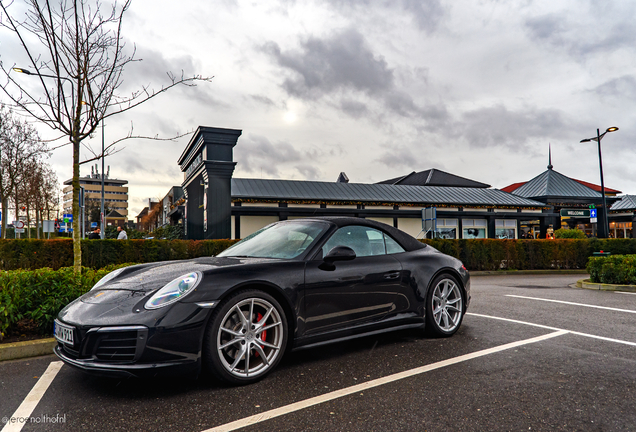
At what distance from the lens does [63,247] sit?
501 inches

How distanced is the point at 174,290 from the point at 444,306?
3.06 m

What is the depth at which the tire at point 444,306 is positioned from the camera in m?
4.68

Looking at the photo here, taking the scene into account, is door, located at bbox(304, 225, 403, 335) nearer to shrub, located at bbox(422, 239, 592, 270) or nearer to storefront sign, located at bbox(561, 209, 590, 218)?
shrub, located at bbox(422, 239, 592, 270)

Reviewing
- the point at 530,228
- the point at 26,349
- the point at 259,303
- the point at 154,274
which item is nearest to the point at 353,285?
the point at 259,303

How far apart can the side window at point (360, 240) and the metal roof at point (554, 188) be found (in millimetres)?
36432

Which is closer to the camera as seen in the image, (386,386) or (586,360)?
(386,386)

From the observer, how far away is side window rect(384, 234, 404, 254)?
4.64 m

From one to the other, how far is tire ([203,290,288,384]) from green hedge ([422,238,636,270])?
13.6m

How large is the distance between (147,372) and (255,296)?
943 mm

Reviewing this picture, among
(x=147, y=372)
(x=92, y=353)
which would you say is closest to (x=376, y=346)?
(x=147, y=372)

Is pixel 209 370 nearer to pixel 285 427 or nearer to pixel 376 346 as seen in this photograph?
pixel 285 427

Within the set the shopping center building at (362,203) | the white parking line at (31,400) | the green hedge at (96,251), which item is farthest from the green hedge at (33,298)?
the shopping center building at (362,203)

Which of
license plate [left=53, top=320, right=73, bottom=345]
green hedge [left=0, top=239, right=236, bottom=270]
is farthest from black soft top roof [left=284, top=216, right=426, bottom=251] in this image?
green hedge [left=0, top=239, right=236, bottom=270]

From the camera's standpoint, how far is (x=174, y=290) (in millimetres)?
3266
